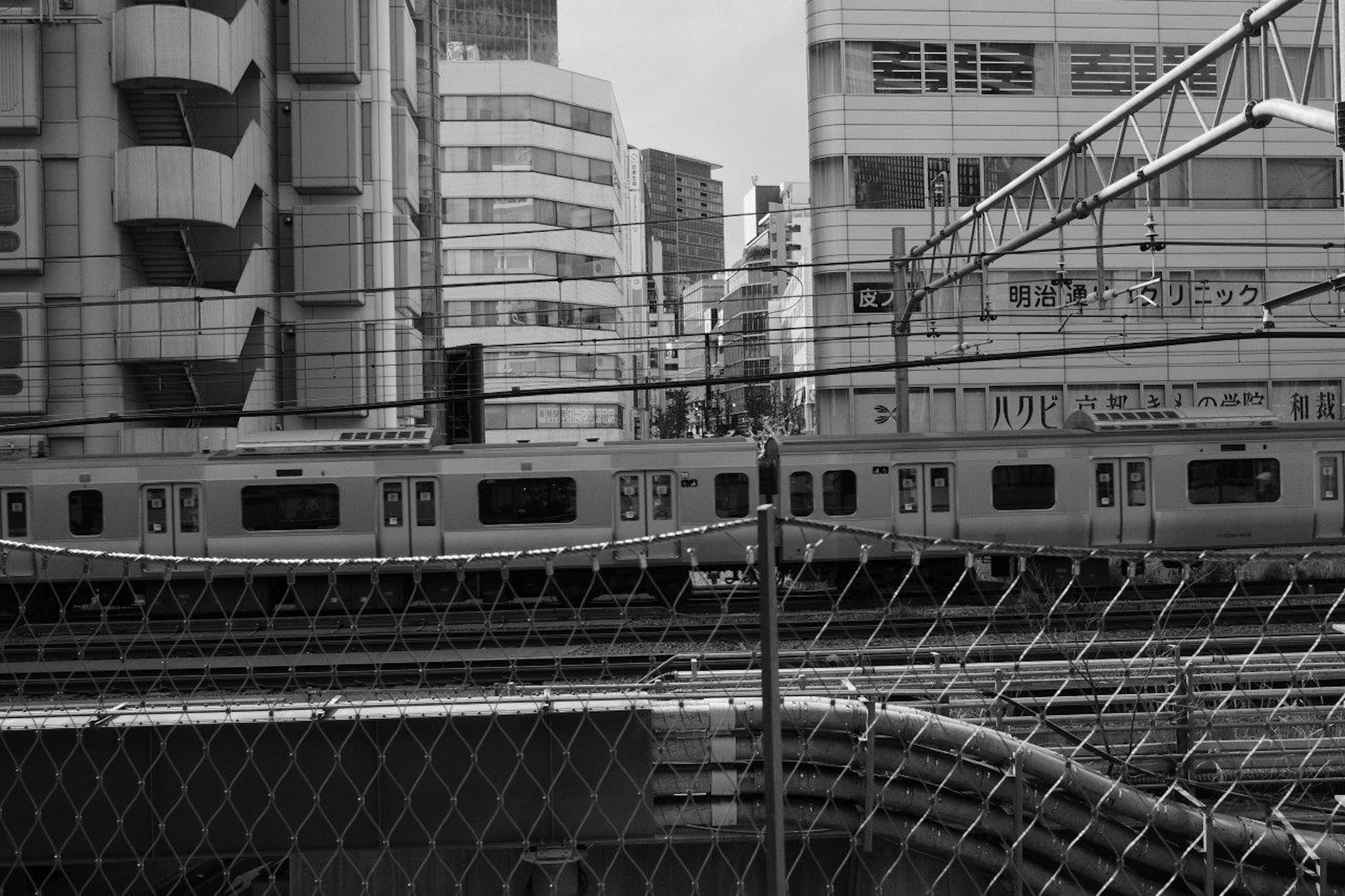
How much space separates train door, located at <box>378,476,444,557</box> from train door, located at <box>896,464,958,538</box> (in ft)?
22.4

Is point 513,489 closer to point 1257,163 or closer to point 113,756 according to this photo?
point 113,756

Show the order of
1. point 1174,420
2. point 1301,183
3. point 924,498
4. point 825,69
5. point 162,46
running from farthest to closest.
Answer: point 1301,183 → point 825,69 → point 162,46 → point 1174,420 → point 924,498

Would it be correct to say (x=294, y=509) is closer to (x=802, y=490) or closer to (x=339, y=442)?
(x=339, y=442)

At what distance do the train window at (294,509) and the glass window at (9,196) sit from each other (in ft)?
24.6

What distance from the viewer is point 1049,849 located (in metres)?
5.71

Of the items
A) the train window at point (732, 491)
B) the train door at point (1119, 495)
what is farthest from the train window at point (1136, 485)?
the train window at point (732, 491)

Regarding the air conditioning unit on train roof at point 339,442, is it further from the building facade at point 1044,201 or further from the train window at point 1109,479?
the building facade at point 1044,201

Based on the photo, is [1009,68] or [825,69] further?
[1009,68]

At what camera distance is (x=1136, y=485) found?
18688 millimetres

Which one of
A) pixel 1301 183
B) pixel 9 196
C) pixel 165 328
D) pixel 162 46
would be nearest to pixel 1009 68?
pixel 1301 183

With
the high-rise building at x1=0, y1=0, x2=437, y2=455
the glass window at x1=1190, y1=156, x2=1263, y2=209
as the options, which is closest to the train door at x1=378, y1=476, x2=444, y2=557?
the high-rise building at x1=0, y1=0, x2=437, y2=455

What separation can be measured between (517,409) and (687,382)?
38.7 m

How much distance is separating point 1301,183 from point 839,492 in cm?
1865

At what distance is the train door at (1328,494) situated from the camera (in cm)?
1881
